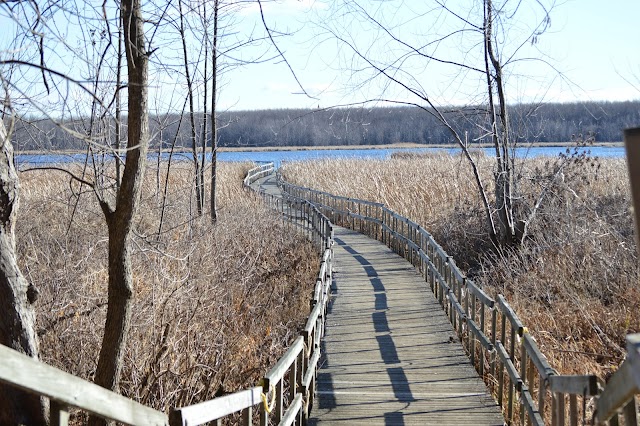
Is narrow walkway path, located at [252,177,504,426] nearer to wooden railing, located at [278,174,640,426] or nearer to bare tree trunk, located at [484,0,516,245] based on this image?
wooden railing, located at [278,174,640,426]

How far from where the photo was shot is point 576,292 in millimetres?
10883

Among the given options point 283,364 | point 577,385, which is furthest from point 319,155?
point 577,385

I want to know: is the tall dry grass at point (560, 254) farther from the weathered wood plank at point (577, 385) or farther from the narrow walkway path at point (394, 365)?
the weathered wood plank at point (577, 385)

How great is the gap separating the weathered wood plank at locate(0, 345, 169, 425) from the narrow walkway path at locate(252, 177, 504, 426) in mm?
3912

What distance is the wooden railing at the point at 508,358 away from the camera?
250 cm

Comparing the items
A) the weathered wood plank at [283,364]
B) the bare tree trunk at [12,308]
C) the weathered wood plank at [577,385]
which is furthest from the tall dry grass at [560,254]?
the bare tree trunk at [12,308]

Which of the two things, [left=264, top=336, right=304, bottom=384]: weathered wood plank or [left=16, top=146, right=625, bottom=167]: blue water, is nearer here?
[left=264, top=336, right=304, bottom=384]: weathered wood plank

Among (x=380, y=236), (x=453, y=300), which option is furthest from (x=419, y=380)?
(x=380, y=236)

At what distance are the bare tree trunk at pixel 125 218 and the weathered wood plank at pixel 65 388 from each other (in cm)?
222

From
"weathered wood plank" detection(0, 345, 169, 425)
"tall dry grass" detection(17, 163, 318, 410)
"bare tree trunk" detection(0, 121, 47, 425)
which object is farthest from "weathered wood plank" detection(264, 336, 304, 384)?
"weathered wood plank" detection(0, 345, 169, 425)

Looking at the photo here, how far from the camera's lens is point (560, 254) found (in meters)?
12.7

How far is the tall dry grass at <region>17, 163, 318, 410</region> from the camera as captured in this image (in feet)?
22.4

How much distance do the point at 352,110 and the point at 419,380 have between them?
21.8 ft

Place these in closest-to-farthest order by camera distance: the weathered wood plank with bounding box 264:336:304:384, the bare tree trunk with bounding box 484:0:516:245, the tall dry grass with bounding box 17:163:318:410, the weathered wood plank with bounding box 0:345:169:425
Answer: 1. the weathered wood plank with bounding box 0:345:169:425
2. the weathered wood plank with bounding box 264:336:304:384
3. the tall dry grass with bounding box 17:163:318:410
4. the bare tree trunk with bounding box 484:0:516:245
